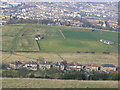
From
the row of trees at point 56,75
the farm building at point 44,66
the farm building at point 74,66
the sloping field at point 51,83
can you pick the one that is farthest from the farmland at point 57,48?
the farm building at point 44,66

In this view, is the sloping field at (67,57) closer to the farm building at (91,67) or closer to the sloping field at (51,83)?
the farm building at (91,67)

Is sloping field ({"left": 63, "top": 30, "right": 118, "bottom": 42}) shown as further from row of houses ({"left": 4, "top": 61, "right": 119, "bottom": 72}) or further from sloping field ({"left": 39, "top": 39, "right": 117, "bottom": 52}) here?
row of houses ({"left": 4, "top": 61, "right": 119, "bottom": 72})

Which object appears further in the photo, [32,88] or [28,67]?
[28,67]

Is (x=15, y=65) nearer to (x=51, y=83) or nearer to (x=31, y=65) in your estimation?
(x=31, y=65)

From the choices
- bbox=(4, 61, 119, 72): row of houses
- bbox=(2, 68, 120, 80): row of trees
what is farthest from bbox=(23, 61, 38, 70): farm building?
bbox=(2, 68, 120, 80): row of trees

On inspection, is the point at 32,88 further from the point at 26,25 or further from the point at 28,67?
the point at 26,25

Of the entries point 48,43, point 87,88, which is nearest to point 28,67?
point 87,88
